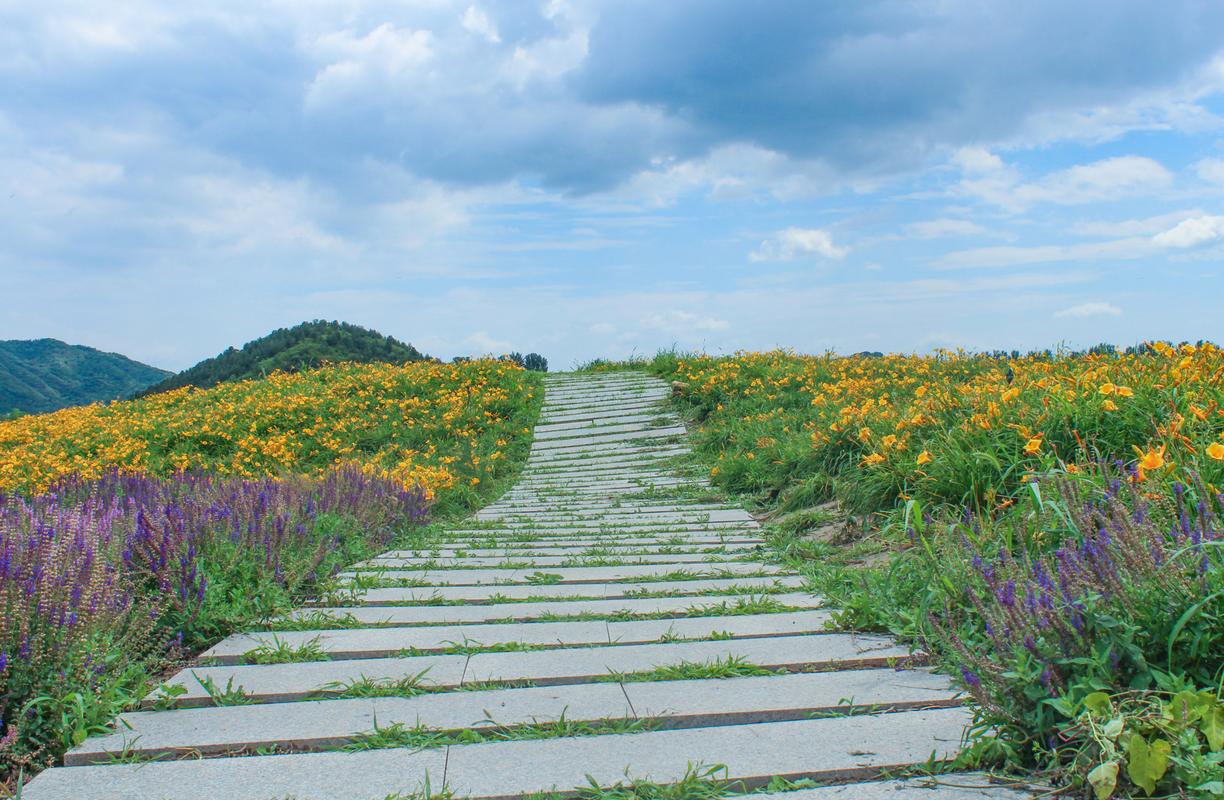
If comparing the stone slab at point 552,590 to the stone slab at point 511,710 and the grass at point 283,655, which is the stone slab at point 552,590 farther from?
the stone slab at point 511,710

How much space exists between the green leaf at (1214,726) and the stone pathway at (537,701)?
0.42 metres

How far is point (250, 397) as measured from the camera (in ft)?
44.8

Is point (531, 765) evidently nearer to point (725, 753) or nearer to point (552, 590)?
point (725, 753)

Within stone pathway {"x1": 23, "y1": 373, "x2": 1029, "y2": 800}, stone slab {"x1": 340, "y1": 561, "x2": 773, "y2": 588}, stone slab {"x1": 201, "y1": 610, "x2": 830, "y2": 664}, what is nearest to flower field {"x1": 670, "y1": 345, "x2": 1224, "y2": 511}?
stone slab {"x1": 340, "y1": 561, "x2": 773, "y2": 588}

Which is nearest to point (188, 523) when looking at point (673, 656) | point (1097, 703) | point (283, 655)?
point (283, 655)

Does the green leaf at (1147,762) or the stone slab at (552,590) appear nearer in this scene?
the green leaf at (1147,762)

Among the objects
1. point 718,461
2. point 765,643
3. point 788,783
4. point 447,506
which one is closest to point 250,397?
point 447,506

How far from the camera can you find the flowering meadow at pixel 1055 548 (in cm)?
197

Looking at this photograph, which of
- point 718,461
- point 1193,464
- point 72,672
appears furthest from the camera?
point 718,461

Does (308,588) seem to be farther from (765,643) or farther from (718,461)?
(718,461)

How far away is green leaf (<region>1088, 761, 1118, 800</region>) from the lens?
1.79 meters

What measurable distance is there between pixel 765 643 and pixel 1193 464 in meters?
1.95

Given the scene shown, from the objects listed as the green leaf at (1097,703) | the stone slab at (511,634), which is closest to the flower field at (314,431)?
the stone slab at (511,634)

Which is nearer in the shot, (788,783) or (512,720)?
(788,783)
